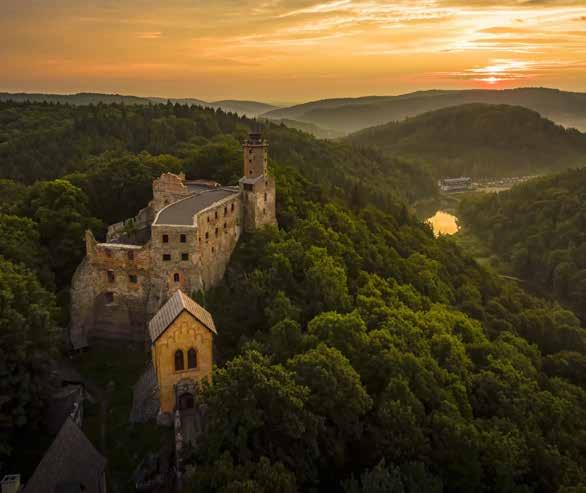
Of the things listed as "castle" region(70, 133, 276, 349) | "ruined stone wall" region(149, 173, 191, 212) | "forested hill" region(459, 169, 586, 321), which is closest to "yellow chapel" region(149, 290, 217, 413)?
"castle" region(70, 133, 276, 349)

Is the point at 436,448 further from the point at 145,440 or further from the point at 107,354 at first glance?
the point at 107,354

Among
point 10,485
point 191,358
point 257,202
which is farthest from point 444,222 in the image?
point 10,485

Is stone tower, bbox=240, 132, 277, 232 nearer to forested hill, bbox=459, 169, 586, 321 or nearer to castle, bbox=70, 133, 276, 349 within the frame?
castle, bbox=70, 133, 276, 349

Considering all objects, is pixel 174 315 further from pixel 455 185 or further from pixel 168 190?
pixel 455 185

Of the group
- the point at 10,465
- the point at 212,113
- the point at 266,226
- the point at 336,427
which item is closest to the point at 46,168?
the point at 212,113

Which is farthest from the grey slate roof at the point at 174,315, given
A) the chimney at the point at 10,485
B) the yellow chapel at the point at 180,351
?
the chimney at the point at 10,485

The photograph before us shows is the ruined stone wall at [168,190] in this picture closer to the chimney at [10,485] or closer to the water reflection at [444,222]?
the chimney at [10,485]
